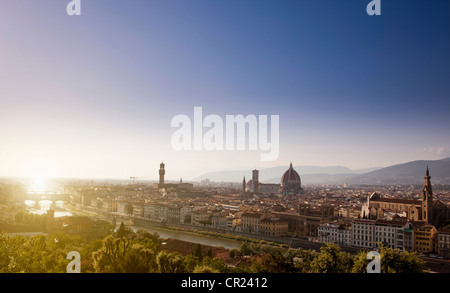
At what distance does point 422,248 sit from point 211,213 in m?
8.36

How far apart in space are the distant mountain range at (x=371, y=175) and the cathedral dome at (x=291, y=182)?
136cm

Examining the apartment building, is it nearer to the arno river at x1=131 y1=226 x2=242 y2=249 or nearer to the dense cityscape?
the dense cityscape

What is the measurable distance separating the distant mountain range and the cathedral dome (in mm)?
1362

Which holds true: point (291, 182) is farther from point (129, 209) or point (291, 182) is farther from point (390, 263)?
point (390, 263)

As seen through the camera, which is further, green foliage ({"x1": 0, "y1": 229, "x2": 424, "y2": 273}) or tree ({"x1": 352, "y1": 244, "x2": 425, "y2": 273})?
tree ({"x1": 352, "y1": 244, "x2": 425, "y2": 273})

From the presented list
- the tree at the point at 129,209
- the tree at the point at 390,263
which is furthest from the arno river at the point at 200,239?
the tree at the point at 390,263

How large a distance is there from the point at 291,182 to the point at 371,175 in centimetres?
2625

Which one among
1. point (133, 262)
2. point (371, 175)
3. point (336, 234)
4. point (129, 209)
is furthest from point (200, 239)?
point (371, 175)

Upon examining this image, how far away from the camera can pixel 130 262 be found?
3.86m

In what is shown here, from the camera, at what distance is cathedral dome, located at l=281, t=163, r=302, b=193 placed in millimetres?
34969

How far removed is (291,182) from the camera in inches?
1388

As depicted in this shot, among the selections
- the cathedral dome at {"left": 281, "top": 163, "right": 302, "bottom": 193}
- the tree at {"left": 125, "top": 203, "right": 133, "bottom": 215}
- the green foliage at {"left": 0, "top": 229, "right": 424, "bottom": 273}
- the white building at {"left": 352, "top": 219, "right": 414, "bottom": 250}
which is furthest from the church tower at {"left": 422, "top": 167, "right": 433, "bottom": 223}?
the cathedral dome at {"left": 281, "top": 163, "right": 302, "bottom": 193}
